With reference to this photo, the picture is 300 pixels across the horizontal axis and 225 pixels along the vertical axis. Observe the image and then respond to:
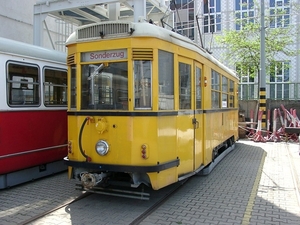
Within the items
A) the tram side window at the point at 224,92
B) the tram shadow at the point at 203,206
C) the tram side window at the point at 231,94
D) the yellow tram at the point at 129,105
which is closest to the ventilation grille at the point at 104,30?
the yellow tram at the point at 129,105

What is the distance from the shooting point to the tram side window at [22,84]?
609 cm

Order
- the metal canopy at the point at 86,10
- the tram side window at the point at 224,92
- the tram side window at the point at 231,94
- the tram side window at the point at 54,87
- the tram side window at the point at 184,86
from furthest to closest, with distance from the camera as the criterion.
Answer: the tram side window at the point at 231,94
the metal canopy at the point at 86,10
the tram side window at the point at 224,92
the tram side window at the point at 54,87
the tram side window at the point at 184,86

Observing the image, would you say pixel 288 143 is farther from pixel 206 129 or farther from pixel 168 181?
pixel 168 181

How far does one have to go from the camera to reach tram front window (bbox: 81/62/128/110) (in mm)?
4957

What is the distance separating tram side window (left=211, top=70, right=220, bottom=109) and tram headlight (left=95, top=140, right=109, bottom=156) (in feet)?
10.3

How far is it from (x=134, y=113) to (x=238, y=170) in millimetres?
4163

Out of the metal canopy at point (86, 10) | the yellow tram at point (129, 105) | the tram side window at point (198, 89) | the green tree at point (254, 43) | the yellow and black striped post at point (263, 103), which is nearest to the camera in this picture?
the yellow tram at point (129, 105)

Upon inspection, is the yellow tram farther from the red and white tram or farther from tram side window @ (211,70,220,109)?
tram side window @ (211,70,220,109)

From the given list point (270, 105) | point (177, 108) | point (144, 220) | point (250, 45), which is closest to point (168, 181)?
point (144, 220)

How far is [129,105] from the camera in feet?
16.0

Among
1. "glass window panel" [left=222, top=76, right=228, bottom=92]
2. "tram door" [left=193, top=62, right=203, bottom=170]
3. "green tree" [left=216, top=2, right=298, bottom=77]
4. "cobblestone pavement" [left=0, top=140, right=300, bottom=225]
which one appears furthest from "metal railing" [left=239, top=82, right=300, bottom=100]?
"tram door" [left=193, top=62, right=203, bottom=170]

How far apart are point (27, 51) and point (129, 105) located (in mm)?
2979

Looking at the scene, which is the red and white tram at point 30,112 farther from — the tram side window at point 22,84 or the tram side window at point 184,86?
the tram side window at point 184,86

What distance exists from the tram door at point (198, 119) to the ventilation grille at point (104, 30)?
167cm
